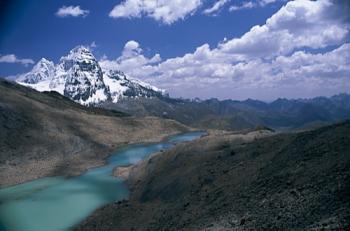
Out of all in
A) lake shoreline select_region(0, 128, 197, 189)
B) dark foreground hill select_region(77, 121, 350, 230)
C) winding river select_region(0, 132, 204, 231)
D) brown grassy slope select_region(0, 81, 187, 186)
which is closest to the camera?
dark foreground hill select_region(77, 121, 350, 230)

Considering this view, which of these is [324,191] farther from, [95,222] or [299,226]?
[95,222]

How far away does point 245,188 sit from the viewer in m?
30.6

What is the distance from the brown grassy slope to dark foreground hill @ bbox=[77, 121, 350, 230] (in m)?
29.3

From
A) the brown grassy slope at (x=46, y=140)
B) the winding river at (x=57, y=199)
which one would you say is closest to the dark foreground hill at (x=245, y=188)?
the winding river at (x=57, y=199)

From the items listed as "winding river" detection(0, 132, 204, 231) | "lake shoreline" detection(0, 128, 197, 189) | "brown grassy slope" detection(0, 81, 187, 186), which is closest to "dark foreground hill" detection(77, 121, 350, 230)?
"winding river" detection(0, 132, 204, 231)

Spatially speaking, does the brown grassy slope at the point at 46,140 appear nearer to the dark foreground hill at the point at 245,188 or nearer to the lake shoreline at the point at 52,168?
the lake shoreline at the point at 52,168

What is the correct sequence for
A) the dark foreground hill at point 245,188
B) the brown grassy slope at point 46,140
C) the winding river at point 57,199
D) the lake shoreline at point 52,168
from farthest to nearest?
the brown grassy slope at point 46,140 → the lake shoreline at point 52,168 → the winding river at point 57,199 → the dark foreground hill at point 245,188

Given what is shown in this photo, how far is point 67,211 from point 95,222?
797cm

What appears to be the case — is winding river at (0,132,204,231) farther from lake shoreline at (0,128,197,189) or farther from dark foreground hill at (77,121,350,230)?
dark foreground hill at (77,121,350,230)

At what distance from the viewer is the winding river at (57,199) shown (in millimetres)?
44250

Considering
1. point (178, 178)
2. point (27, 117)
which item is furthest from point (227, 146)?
point (27, 117)

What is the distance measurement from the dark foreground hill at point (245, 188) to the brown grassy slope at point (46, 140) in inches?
1152

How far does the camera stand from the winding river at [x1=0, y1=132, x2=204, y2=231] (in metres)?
44.2

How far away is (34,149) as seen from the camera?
86688mm
